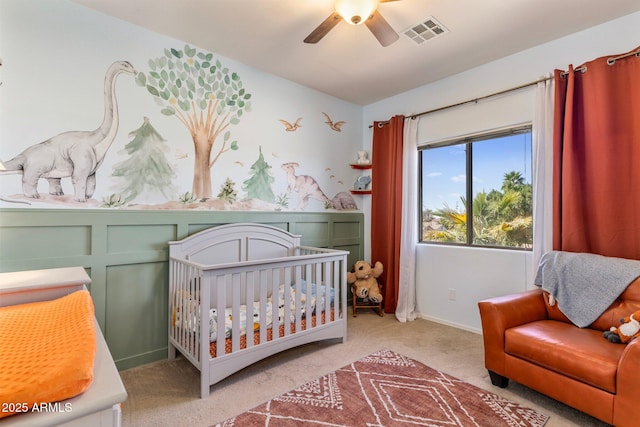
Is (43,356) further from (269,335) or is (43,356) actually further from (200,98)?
(200,98)

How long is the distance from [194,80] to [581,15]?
9.79 feet

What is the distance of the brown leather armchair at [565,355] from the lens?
60.0 inches

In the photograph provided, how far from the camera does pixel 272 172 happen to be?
3244 millimetres

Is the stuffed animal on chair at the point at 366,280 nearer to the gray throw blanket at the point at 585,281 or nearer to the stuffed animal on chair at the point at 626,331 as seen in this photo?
the gray throw blanket at the point at 585,281

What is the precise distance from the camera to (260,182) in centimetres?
314

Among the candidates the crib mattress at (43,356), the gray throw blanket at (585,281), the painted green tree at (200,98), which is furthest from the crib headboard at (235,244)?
the gray throw blanket at (585,281)

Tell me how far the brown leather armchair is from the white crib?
3.98 ft

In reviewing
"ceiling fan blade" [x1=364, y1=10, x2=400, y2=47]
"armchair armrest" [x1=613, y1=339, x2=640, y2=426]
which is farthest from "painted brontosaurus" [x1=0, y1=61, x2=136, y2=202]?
"armchair armrest" [x1=613, y1=339, x2=640, y2=426]

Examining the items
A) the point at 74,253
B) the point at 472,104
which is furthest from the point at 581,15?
the point at 74,253

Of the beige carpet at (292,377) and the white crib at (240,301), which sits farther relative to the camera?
the white crib at (240,301)

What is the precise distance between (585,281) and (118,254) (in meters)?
3.20

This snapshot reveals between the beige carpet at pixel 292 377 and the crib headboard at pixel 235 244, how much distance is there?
0.84 metres

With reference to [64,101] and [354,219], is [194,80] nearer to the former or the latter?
[64,101]

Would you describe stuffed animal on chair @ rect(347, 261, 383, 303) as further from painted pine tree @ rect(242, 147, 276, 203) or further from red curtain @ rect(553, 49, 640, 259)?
red curtain @ rect(553, 49, 640, 259)
